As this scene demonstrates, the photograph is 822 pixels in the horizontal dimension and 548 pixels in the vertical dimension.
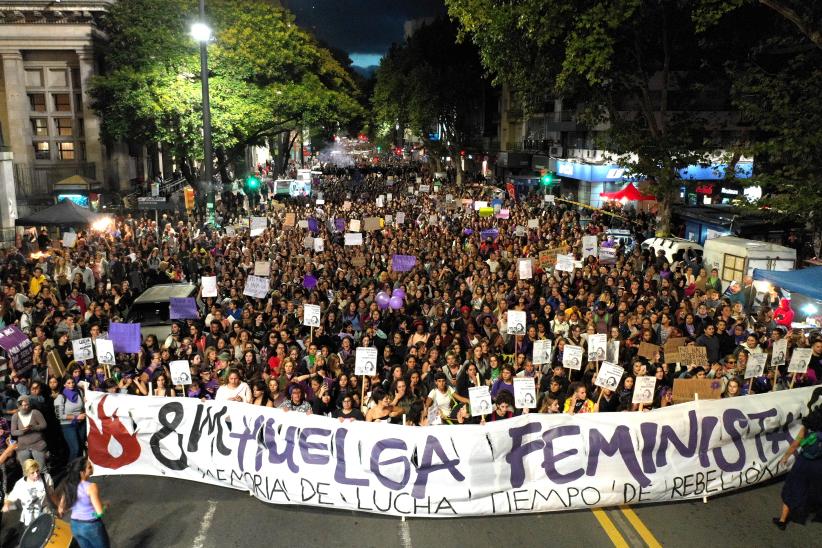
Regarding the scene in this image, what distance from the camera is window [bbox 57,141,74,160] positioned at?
35.9m

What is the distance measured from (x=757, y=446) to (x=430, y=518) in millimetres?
4034

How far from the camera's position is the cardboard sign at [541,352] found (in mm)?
10827

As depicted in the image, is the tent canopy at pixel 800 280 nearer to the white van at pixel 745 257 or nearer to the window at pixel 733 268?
the white van at pixel 745 257

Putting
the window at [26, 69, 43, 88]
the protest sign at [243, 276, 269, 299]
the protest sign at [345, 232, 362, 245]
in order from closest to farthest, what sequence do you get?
the protest sign at [243, 276, 269, 299] < the protest sign at [345, 232, 362, 245] < the window at [26, 69, 43, 88]

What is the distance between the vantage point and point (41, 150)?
35875 millimetres

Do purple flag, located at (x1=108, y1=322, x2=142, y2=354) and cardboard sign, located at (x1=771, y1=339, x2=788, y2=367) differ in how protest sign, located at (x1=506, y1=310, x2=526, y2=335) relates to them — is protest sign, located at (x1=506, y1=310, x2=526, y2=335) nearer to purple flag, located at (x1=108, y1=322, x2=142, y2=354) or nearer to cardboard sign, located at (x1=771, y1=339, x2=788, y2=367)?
cardboard sign, located at (x1=771, y1=339, x2=788, y2=367)

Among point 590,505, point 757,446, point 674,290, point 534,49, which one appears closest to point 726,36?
point 534,49

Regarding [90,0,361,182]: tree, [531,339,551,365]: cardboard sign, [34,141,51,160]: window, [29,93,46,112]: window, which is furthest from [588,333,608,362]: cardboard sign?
[34,141,51,160]: window

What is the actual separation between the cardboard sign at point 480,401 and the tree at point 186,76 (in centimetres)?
2571

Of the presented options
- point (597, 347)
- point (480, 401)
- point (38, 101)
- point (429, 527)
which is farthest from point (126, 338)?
point (38, 101)

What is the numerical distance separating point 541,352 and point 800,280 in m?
6.95

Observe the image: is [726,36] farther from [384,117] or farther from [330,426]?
[384,117]

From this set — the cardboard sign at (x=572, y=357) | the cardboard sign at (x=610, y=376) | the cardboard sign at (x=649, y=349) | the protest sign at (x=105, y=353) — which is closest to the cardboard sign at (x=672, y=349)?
the cardboard sign at (x=649, y=349)

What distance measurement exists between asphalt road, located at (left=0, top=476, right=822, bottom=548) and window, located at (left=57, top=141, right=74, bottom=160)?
104ft
